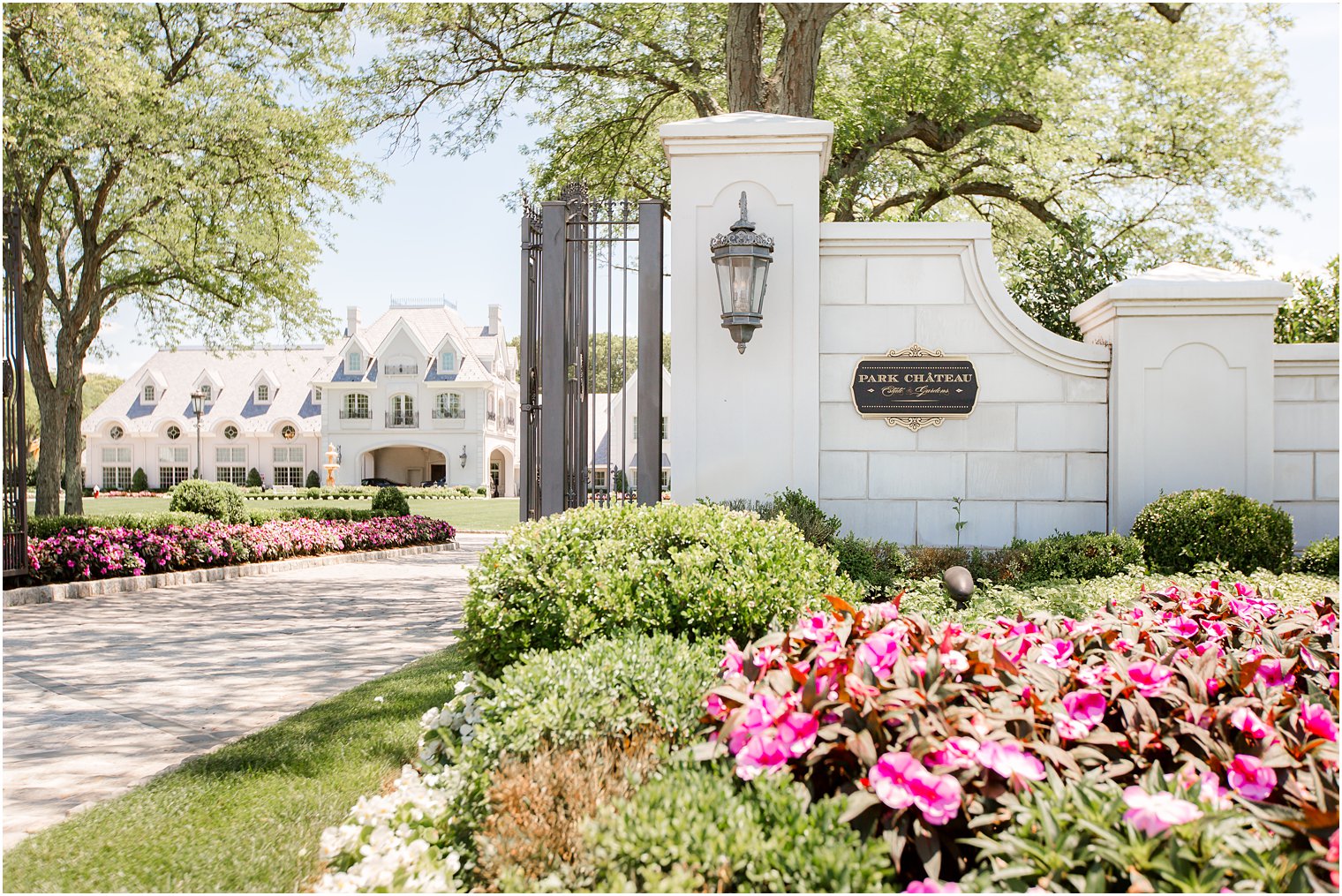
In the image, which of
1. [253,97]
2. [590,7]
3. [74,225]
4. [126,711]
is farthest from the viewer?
[74,225]

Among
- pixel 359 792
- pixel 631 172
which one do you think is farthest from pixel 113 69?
pixel 359 792

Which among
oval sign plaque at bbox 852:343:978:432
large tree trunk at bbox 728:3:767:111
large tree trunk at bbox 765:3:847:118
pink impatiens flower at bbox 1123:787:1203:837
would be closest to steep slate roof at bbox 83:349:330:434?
large tree trunk at bbox 728:3:767:111

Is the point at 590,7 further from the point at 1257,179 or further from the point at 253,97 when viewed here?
the point at 1257,179

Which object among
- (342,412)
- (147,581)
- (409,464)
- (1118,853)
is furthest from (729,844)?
(409,464)

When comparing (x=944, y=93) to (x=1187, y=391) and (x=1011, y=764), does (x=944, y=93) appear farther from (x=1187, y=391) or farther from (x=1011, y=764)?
(x=1011, y=764)

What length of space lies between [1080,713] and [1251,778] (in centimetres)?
43

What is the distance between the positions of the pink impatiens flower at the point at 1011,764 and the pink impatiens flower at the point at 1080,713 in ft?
0.75

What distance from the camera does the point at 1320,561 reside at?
6402 mm

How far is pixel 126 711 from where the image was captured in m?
5.43

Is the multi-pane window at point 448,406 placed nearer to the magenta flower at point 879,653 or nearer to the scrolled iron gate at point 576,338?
the scrolled iron gate at point 576,338

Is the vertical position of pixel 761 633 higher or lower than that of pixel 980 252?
lower

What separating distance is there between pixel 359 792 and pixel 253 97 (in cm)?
1352

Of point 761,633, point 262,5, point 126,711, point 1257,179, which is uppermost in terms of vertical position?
point 262,5

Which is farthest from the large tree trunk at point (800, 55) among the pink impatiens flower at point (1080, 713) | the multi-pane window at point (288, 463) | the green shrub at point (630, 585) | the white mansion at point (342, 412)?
the multi-pane window at point (288, 463)
